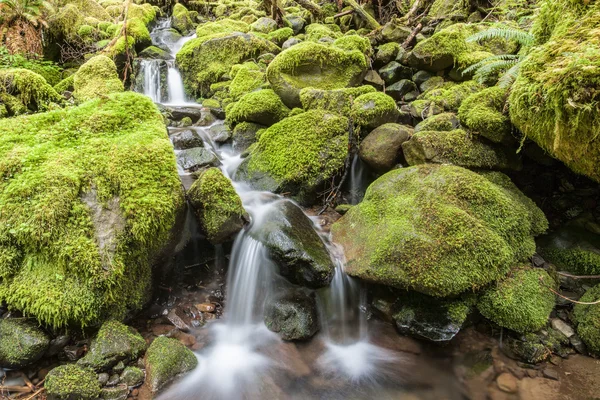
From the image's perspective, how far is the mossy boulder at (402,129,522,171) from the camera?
445 centimetres

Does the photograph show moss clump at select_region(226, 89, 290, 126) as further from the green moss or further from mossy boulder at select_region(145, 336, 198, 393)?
mossy boulder at select_region(145, 336, 198, 393)

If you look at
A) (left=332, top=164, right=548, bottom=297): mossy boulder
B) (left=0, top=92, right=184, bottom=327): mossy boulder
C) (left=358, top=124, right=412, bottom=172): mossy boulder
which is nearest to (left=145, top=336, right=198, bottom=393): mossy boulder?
(left=0, top=92, right=184, bottom=327): mossy boulder

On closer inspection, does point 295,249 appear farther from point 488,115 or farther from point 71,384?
point 488,115

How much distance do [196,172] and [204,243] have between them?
4.77 feet

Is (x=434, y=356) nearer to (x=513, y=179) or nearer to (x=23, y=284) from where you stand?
(x=513, y=179)

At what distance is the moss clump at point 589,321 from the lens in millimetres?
3451

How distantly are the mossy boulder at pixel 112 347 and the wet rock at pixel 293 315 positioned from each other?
4.68ft

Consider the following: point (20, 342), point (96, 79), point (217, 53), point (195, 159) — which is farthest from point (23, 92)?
point (217, 53)

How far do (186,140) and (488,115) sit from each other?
5014 millimetres

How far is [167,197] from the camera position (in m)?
3.57

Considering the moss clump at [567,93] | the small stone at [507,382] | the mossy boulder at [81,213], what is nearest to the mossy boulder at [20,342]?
the mossy boulder at [81,213]

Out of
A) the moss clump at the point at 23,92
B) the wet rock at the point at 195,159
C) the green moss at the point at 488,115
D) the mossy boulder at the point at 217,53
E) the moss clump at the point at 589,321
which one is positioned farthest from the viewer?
the mossy boulder at the point at 217,53

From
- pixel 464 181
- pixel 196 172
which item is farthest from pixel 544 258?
pixel 196 172

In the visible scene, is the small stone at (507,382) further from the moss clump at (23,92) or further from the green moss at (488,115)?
the moss clump at (23,92)
